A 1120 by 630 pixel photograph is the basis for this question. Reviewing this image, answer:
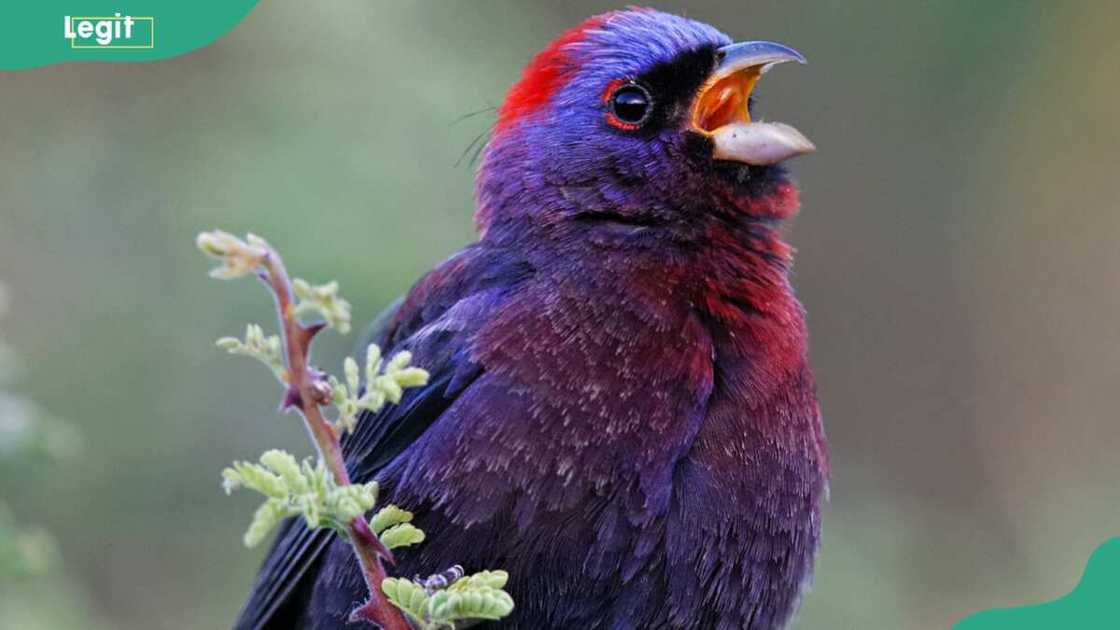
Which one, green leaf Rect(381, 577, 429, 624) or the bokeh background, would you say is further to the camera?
the bokeh background

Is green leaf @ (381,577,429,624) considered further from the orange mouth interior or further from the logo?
the logo

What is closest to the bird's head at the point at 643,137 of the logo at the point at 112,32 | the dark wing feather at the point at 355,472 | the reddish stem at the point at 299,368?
the dark wing feather at the point at 355,472

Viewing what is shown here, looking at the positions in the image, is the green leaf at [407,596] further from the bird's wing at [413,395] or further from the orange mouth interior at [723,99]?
the orange mouth interior at [723,99]

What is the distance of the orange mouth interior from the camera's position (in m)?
3.69

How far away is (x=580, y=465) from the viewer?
3141mm

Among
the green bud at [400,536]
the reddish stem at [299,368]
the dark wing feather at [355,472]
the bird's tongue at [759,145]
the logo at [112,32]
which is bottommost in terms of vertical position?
the dark wing feather at [355,472]

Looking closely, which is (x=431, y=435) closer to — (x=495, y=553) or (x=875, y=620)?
(x=495, y=553)

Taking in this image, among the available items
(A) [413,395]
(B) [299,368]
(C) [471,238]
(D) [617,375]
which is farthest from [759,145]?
(C) [471,238]

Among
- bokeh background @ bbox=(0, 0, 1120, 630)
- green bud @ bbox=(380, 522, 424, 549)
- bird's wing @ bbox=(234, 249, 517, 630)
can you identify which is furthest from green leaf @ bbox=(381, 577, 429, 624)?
bokeh background @ bbox=(0, 0, 1120, 630)

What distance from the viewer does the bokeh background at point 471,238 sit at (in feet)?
17.8

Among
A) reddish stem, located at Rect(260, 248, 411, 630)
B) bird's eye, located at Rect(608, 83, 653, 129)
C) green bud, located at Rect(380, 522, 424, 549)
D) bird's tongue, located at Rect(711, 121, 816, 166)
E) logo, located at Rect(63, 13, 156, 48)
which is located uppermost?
logo, located at Rect(63, 13, 156, 48)

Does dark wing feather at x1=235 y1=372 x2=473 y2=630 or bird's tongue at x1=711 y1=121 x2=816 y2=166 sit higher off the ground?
bird's tongue at x1=711 y1=121 x2=816 y2=166

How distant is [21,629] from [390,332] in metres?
1.18

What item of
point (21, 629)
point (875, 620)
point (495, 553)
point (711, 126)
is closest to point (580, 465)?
point (495, 553)
